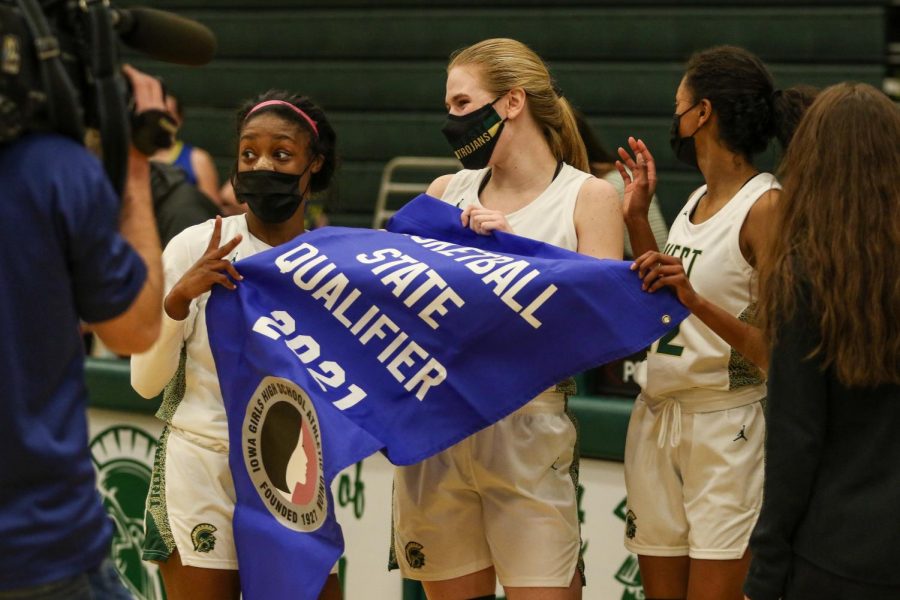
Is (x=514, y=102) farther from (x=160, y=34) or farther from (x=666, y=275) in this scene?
(x=160, y=34)

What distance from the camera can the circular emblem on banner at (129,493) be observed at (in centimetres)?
474

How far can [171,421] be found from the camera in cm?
345

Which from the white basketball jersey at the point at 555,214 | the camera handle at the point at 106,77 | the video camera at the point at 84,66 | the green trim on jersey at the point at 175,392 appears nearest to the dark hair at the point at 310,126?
the white basketball jersey at the point at 555,214

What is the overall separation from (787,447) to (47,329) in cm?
143

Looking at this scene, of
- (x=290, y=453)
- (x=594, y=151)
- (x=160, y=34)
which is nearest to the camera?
(x=160, y=34)

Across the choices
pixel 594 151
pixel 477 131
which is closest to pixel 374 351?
pixel 477 131

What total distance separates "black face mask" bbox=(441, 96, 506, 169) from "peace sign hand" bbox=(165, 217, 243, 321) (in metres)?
0.65

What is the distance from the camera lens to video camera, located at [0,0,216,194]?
6.64ft

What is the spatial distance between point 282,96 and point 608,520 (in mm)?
1649

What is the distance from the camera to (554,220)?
132 inches

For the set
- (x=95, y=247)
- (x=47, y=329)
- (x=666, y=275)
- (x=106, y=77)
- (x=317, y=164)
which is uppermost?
(x=106, y=77)

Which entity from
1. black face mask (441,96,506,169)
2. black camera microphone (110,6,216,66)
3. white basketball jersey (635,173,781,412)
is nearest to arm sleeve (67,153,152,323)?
black camera microphone (110,6,216,66)

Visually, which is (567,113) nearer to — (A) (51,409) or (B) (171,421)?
(B) (171,421)

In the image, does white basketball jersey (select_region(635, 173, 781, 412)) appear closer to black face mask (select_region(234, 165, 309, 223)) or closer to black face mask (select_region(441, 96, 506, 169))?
black face mask (select_region(441, 96, 506, 169))
